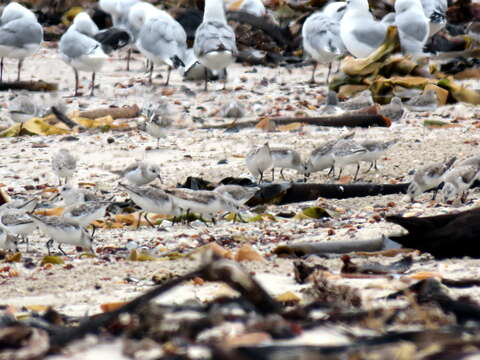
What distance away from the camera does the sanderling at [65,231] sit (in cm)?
723

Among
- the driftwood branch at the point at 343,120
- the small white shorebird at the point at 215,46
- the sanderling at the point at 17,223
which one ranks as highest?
the sanderling at the point at 17,223

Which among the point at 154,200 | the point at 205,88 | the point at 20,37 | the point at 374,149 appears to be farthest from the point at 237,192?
the point at 20,37

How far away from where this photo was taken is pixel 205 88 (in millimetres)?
16172

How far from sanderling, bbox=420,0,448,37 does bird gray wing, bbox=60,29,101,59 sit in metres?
5.82

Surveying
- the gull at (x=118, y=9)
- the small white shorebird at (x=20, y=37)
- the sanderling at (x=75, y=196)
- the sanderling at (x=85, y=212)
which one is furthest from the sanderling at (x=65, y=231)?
the gull at (x=118, y=9)

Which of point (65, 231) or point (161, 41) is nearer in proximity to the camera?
point (65, 231)

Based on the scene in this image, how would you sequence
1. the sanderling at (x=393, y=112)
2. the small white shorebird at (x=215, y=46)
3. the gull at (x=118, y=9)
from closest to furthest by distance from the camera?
1. the sanderling at (x=393, y=112)
2. the small white shorebird at (x=215, y=46)
3. the gull at (x=118, y=9)

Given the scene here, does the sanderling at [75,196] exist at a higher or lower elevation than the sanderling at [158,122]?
higher

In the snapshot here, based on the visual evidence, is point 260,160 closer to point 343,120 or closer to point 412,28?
point 343,120

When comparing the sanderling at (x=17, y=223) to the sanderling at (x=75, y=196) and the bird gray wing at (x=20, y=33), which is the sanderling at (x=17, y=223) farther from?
the bird gray wing at (x=20, y=33)

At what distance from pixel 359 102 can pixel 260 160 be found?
4194 mm

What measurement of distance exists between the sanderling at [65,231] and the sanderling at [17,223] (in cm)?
34

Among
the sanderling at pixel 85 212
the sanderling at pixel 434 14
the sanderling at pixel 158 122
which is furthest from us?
the sanderling at pixel 434 14

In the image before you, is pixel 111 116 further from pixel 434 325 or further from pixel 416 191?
pixel 434 325
